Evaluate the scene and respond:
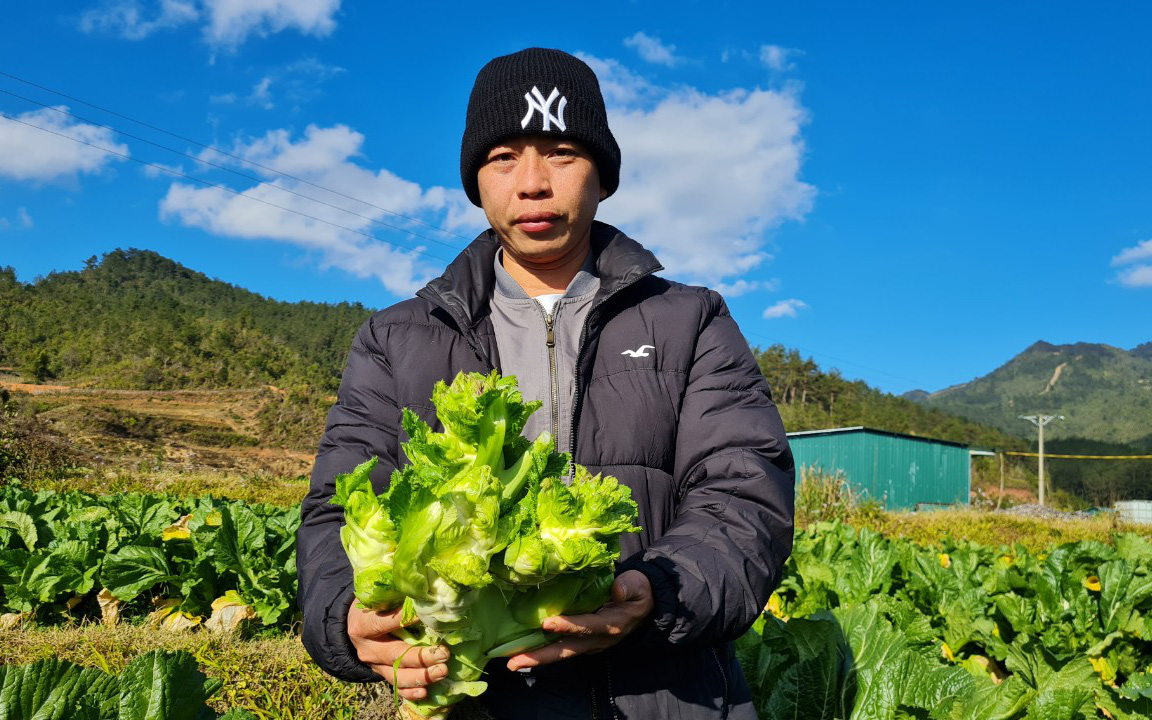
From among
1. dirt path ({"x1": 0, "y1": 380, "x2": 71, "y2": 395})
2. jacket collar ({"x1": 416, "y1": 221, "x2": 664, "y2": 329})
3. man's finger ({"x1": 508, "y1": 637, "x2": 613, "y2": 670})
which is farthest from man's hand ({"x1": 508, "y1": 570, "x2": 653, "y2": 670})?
dirt path ({"x1": 0, "y1": 380, "x2": 71, "y2": 395})

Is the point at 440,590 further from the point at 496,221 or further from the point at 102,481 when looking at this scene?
the point at 102,481

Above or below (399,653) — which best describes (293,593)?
below

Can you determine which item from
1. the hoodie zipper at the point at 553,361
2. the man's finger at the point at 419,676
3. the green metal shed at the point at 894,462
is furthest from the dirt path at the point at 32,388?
the man's finger at the point at 419,676

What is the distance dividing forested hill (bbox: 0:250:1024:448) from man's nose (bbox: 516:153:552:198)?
136 feet

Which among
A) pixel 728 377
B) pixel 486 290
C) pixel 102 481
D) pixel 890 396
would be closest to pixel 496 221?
pixel 486 290

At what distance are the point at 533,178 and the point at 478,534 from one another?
116cm

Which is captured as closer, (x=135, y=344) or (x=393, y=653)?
(x=393, y=653)

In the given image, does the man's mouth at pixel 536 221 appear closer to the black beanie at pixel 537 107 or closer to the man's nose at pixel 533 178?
the man's nose at pixel 533 178

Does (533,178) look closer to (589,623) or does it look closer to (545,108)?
(545,108)

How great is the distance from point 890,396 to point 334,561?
9238cm

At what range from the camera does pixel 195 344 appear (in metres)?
50.9

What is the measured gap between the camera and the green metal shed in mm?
37562

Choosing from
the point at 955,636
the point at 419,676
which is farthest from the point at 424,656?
the point at 955,636

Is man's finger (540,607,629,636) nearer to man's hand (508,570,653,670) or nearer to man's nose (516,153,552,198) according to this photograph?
man's hand (508,570,653,670)
